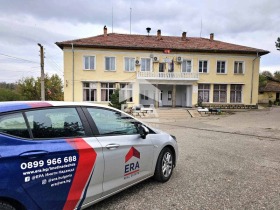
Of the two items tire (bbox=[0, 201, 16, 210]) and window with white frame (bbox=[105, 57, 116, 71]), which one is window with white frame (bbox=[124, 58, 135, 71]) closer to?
window with white frame (bbox=[105, 57, 116, 71])

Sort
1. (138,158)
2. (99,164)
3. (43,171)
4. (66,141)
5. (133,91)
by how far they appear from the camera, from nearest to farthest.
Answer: (43,171)
(66,141)
(99,164)
(138,158)
(133,91)

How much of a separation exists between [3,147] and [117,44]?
2364 centimetres

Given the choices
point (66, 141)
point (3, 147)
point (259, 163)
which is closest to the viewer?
point (3, 147)

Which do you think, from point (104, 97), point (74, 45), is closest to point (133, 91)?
point (104, 97)

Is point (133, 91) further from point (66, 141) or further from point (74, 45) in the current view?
point (66, 141)

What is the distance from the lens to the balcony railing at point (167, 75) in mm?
24594

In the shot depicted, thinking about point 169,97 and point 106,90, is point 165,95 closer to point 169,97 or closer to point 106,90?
point 169,97

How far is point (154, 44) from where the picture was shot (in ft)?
84.6

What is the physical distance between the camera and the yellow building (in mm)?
24188

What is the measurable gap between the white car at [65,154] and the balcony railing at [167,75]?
2120 cm

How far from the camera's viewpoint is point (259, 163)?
18.0ft

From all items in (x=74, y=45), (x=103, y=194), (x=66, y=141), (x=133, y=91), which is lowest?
(x=103, y=194)

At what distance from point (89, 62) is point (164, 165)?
72.0 feet

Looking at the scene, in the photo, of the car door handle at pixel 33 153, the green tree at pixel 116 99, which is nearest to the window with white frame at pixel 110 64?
the green tree at pixel 116 99
